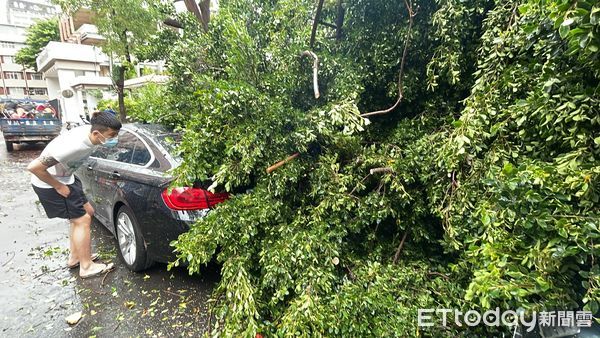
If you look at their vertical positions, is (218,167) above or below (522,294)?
above

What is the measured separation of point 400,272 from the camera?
7.17 feet

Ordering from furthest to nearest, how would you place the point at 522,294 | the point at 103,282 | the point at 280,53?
the point at 103,282 < the point at 280,53 < the point at 522,294

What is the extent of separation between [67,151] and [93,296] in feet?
4.84

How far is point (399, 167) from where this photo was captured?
234cm

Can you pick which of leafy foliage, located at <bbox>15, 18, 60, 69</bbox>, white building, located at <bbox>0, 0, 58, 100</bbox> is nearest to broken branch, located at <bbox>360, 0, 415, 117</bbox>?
leafy foliage, located at <bbox>15, 18, 60, 69</bbox>

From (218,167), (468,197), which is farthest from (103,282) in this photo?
(468,197)

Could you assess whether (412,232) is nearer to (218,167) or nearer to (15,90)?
(218,167)

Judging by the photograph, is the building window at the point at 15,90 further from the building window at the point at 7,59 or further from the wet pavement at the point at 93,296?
the wet pavement at the point at 93,296

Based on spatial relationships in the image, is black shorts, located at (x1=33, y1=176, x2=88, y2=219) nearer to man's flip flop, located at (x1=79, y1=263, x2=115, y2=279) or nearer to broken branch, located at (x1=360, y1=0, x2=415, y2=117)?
man's flip flop, located at (x1=79, y1=263, x2=115, y2=279)

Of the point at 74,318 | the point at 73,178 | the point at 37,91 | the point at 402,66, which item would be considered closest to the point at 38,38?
the point at 37,91

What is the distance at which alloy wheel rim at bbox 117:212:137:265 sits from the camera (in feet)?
10.5

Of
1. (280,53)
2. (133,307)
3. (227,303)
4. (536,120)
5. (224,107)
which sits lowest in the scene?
(133,307)

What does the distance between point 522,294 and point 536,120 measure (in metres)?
1.04

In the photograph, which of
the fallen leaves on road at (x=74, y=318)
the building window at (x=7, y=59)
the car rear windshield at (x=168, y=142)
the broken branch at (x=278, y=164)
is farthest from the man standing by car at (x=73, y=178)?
the building window at (x=7, y=59)
